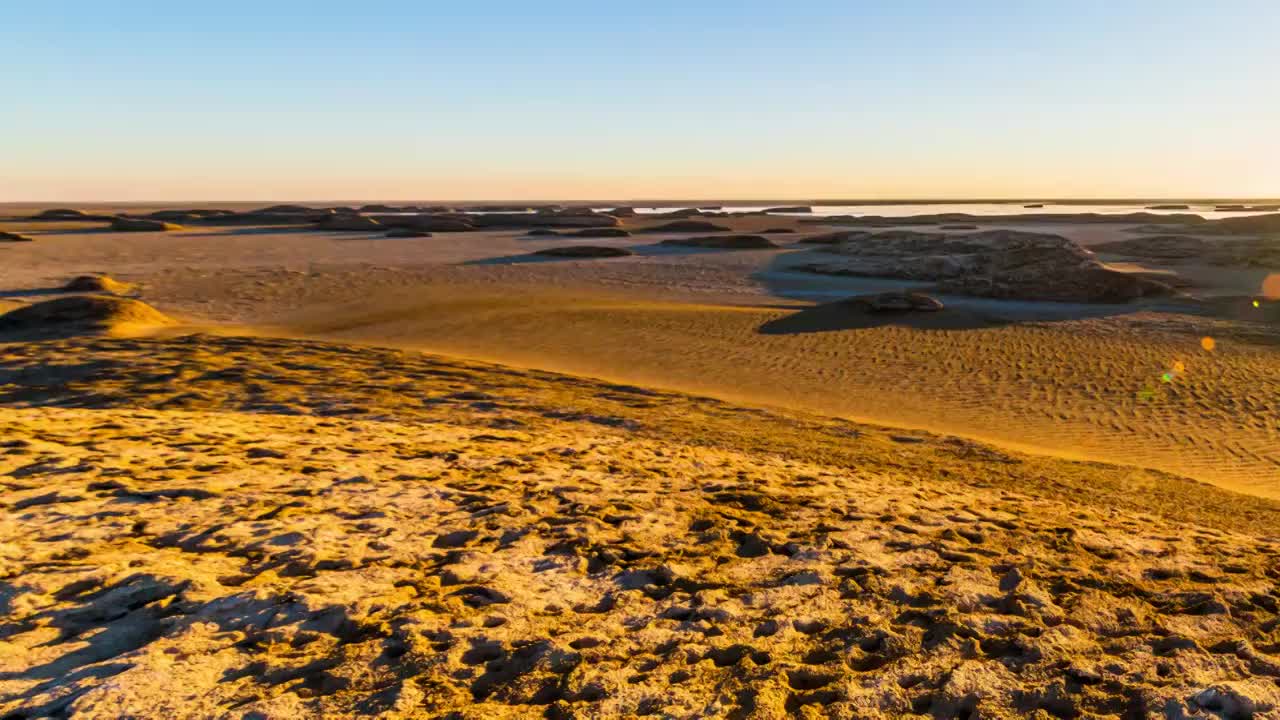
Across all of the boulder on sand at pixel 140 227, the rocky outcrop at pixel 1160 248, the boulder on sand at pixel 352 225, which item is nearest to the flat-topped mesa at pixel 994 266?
the rocky outcrop at pixel 1160 248

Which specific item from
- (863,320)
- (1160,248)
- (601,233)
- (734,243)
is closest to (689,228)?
(601,233)

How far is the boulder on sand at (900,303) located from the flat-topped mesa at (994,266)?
598 centimetres

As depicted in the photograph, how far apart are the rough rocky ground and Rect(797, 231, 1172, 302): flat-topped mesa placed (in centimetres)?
1757

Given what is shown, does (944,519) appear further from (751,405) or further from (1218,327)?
(1218,327)

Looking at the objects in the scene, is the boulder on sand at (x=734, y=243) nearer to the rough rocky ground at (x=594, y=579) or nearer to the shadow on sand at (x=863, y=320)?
the shadow on sand at (x=863, y=320)

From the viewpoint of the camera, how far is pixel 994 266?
2867cm

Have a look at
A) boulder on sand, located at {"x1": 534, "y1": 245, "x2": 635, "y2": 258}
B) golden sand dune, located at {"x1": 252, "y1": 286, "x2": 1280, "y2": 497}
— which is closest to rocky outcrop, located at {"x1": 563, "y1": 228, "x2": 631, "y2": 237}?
boulder on sand, located at {"x1": 534, "y1": 245, "x2": 635, "y2": 258}

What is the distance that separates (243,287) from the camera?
25.5 meters

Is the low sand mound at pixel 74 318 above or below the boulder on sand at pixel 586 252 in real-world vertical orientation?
below

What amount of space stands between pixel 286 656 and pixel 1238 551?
6.90 m

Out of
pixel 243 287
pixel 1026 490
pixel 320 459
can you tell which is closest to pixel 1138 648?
pixel 1026 490

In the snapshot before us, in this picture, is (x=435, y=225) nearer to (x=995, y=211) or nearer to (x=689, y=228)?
(x=689, y=228)

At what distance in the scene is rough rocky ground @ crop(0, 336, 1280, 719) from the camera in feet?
12.9

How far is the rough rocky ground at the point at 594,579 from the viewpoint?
3.93 m
